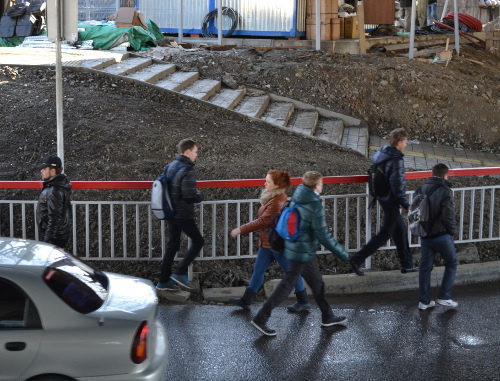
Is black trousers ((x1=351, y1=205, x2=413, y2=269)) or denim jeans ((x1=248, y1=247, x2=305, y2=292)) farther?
black trousers ((x1=351, y1=205, x2=413, y2=269))

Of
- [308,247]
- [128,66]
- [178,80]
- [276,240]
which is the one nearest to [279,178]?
→ [276,240]

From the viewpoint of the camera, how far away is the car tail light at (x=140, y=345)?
17.9ft

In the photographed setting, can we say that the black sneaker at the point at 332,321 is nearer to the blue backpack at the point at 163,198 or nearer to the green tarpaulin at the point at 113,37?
the blue backpack at the point at 163,198

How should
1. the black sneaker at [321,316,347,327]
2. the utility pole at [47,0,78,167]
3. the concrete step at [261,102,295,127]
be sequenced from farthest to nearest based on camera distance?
the concrete step at [261,102,295,127] → the utility pole at [47,0,78,167] → the black sneaker at [321,316,347,327]

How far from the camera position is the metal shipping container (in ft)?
80.8

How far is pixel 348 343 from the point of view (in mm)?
7629

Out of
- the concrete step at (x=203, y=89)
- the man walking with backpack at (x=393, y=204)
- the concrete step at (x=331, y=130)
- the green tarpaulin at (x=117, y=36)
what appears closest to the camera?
the man walking with backpack at (x=393, y=204)

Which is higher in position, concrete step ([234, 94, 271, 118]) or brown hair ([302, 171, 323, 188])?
brown hair ([302, 171, 323, 188])

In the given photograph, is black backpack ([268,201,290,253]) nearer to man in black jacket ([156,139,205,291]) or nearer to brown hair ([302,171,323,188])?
brown hair ([302,171,323,188])

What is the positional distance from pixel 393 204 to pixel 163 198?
2.61 metres

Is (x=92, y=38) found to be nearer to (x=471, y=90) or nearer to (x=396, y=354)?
(x=471, y=90)

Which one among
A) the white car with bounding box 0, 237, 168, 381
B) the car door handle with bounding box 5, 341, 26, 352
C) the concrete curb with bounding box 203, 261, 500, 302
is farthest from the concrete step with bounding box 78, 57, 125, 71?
the car door handle with bounding box 5, 341, 26, 352

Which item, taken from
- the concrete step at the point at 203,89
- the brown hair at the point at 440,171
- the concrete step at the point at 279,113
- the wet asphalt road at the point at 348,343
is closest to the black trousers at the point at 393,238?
the wet asphalt road at the point at 348,343

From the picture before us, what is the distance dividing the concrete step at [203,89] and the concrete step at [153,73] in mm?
725
